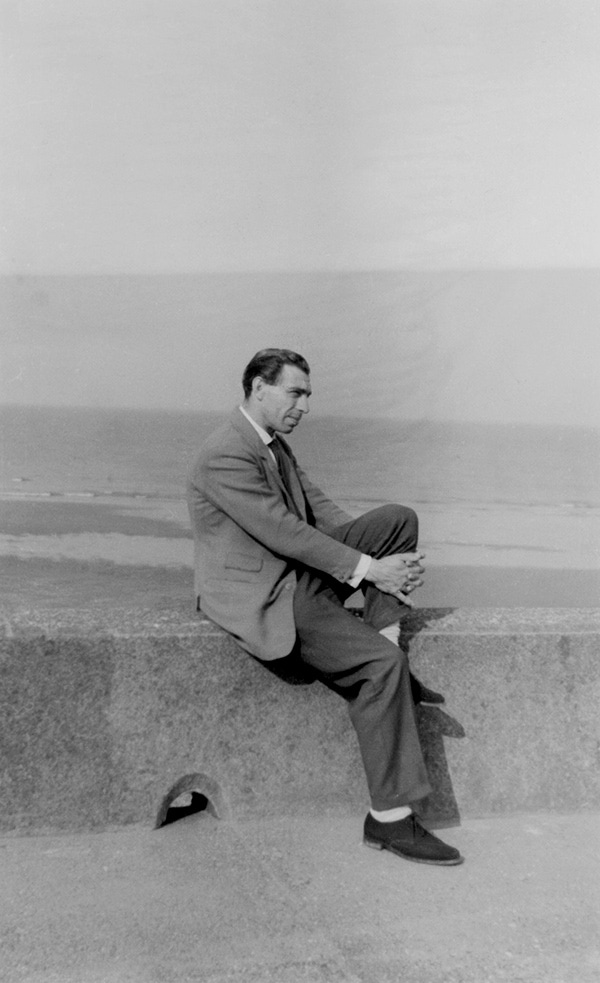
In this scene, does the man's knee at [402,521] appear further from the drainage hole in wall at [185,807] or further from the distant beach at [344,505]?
the distant beach at [344,505]

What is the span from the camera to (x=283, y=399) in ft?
13.2

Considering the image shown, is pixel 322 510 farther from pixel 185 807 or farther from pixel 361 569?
pixel 185 807

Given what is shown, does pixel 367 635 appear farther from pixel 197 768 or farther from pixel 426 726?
pixel 197 768

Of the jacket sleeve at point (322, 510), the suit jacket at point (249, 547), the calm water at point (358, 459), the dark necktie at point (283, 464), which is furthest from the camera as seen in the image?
the calm water at point (358, 459)

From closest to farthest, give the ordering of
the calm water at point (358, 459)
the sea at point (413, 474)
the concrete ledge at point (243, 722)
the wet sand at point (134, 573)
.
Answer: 1. the concrete ledge at point (243, 722)
2. the wet sand at point (134, 573)
3. the sea at point (413, 474)
4. the calm water at point (358, 459)

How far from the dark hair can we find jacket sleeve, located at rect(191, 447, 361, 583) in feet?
1.15

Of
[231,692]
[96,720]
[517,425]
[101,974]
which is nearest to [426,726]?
[231,692]

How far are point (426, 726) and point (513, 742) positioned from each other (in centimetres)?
34

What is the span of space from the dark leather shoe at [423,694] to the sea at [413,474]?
9.20m

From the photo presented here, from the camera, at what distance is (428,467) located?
26.1 metres

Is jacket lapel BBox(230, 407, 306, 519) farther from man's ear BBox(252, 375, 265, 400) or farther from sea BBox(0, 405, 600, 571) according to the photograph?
sea BBox(0, 405, 600, 571)

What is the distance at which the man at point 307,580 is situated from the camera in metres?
3.58

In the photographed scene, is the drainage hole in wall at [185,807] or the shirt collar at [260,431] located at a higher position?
the shirt collar at [260,431]

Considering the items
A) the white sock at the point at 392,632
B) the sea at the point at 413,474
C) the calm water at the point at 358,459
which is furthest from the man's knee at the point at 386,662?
the calm water at the point at 358,459
